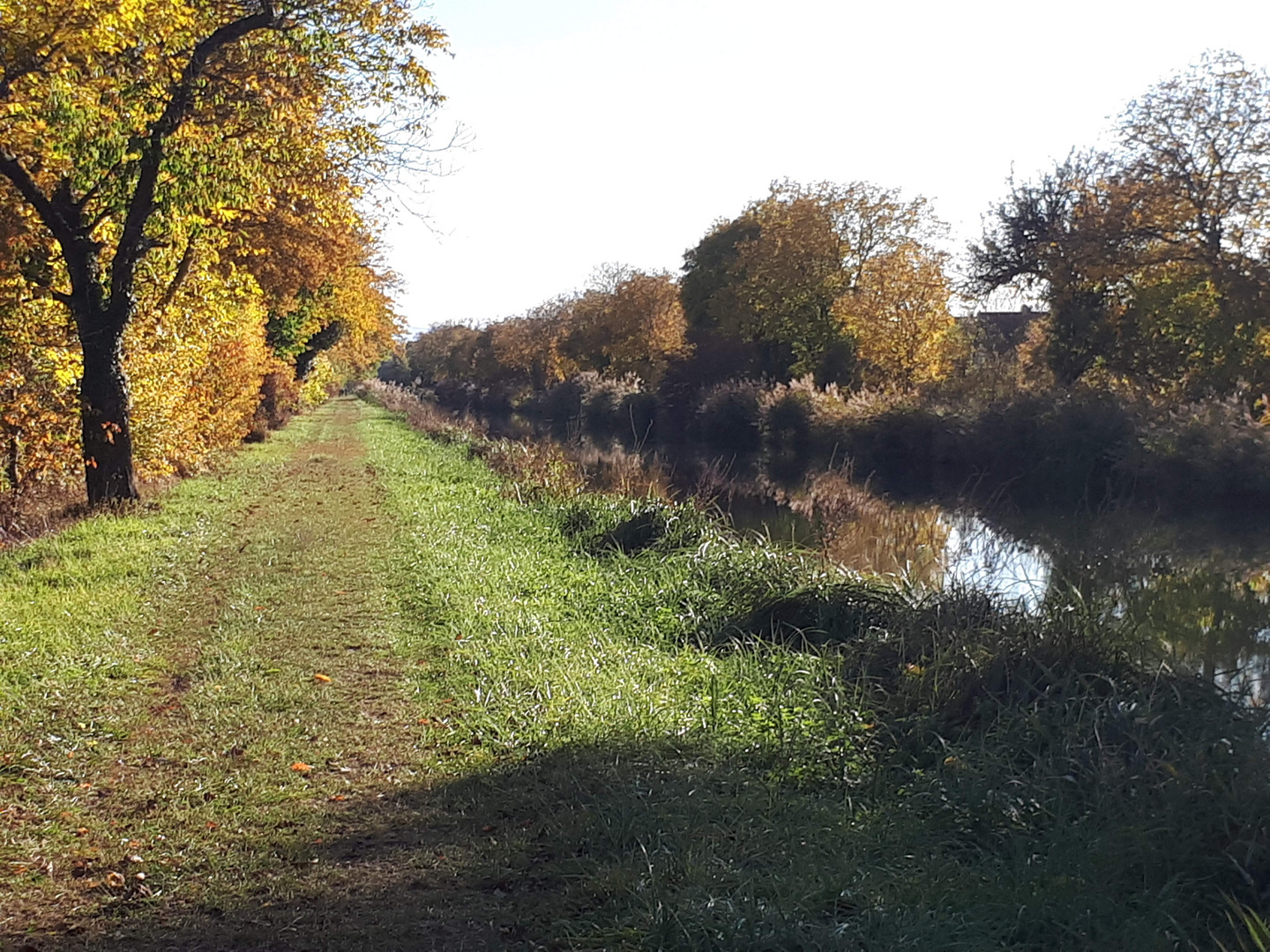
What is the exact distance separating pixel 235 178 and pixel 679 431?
34.5m

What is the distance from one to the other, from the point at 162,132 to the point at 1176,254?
80.8ft

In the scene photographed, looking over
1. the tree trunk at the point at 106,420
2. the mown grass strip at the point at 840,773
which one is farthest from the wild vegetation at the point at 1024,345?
the tree trunk at the point at 106,420

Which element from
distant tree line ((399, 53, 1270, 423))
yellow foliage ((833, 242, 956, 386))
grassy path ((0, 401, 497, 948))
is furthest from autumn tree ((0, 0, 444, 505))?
yellow foliage ((833, 242, 956, 386))

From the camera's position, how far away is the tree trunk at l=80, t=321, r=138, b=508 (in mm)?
13195

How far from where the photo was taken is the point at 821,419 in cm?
3406

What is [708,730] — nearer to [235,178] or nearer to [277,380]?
[235,178]

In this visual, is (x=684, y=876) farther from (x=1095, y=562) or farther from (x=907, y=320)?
(x=907, y=320)

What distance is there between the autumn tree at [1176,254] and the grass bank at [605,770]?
21.4 metres

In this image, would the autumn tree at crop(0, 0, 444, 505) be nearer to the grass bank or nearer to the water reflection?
the grass bank

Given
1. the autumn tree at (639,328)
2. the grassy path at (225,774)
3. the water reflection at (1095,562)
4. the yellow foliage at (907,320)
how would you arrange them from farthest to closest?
the autumn tree at (639,328) → the yellow foliage at (907,320) → the water reflection at (1095,562) → the grassy path at (225,774)

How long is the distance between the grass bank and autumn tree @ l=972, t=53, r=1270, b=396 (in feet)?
70.3

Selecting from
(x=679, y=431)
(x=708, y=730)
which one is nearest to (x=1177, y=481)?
(x=708, y=730)

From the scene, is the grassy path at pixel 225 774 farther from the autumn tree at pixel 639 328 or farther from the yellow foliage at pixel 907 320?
the autumn tree at pixel 639 328

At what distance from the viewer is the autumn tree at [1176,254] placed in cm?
2519
